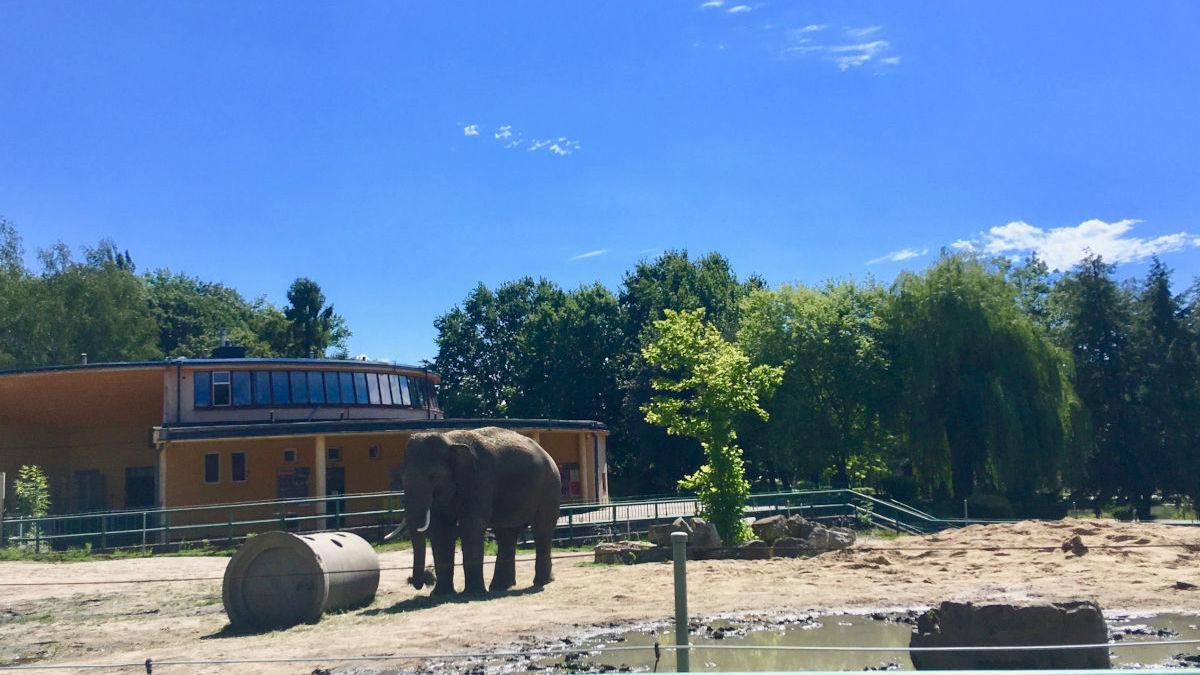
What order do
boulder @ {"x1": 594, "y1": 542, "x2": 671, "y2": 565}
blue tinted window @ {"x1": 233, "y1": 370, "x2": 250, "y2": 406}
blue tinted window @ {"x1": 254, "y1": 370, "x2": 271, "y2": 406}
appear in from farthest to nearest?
blue tinted window @ {"x1": 254, "y1": 370, "x2": 271, "y2": 406} < blue tinted window @ {"x1": 233, "y1": 370, "x2": 250, "y2": 406} < boulder @ {"x1": 594, "y1": 542, "x2": 671, "y2": 565}

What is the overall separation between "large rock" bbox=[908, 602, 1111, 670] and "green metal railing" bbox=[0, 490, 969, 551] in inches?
514

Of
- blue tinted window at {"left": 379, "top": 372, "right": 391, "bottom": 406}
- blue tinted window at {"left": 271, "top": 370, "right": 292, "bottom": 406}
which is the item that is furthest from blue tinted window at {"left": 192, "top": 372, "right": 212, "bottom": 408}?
blue tinted window at {"left": 379, "top": 372, "right": 391, "bottom": 406}

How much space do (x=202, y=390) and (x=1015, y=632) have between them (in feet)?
86.0

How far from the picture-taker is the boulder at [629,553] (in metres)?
20.1

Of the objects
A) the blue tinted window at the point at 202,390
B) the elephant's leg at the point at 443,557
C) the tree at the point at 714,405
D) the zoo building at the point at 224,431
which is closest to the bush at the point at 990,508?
the zoo building at the point at 224,431

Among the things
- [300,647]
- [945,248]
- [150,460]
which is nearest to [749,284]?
[945,248]

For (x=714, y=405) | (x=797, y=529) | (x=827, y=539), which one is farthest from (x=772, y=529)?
(x=714, y=405)

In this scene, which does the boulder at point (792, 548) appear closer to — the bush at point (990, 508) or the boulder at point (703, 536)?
the boulder at point (703, 536)

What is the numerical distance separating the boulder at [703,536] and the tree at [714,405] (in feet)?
2.89

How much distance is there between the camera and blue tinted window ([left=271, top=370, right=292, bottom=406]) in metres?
30.3

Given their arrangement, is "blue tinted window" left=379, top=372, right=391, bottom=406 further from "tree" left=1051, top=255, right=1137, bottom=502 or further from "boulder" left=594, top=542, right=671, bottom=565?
"tree" left=1051, top=255, right=1137, bottom=502

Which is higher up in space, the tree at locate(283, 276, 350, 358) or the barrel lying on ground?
the tree at locate(283, 276, 350, 358)

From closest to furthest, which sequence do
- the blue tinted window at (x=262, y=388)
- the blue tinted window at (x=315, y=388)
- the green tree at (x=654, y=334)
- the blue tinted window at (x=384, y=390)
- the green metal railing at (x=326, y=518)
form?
the green metal railing at (x=326, y=518) < the blue tinted window at (x=262, y=388) < the blue tinted window at (x=315, y=388) < the blue tinted window at (x=384, y=390) < the green tree at (x=654, y=334)

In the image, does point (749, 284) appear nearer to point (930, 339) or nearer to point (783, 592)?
point (930, 339)
